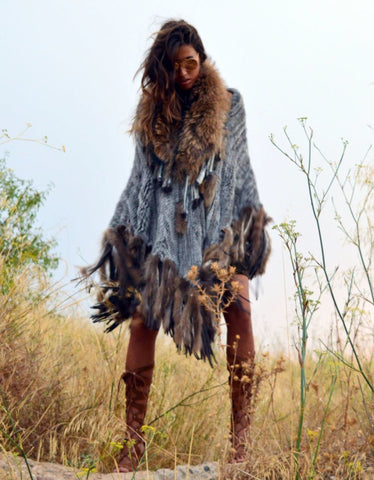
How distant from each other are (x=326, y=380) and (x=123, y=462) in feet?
9.80

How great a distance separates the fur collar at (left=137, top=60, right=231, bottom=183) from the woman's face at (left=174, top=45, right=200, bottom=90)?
0.13ft

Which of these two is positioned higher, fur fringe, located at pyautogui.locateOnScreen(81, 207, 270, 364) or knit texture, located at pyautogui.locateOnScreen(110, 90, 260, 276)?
knit texture, located at pyautogui.locateOnScreen(110, 90, 260, 276)

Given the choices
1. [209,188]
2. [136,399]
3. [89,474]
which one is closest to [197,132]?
[209,188]

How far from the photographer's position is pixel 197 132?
10.3 ft

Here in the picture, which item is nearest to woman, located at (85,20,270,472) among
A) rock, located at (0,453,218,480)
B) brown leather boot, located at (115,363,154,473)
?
brown leather boot, located at (115,363,154,473)

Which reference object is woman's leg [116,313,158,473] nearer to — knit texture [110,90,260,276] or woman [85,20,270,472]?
woman [85,20,270,472]

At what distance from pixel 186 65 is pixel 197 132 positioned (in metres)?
0.36

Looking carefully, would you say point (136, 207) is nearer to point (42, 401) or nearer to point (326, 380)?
point (42, 401)

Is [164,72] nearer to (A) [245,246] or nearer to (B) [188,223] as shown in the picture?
(B) [188,223]

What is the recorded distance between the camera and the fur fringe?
9.91 feet

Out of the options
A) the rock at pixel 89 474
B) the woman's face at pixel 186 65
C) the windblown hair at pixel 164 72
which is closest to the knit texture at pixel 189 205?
the windblown hair at pixel 164 72

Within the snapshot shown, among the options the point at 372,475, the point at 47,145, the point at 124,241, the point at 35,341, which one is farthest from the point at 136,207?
the point at 372,475

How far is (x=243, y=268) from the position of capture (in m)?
3.12

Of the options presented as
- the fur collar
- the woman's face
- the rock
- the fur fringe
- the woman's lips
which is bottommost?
the rock
